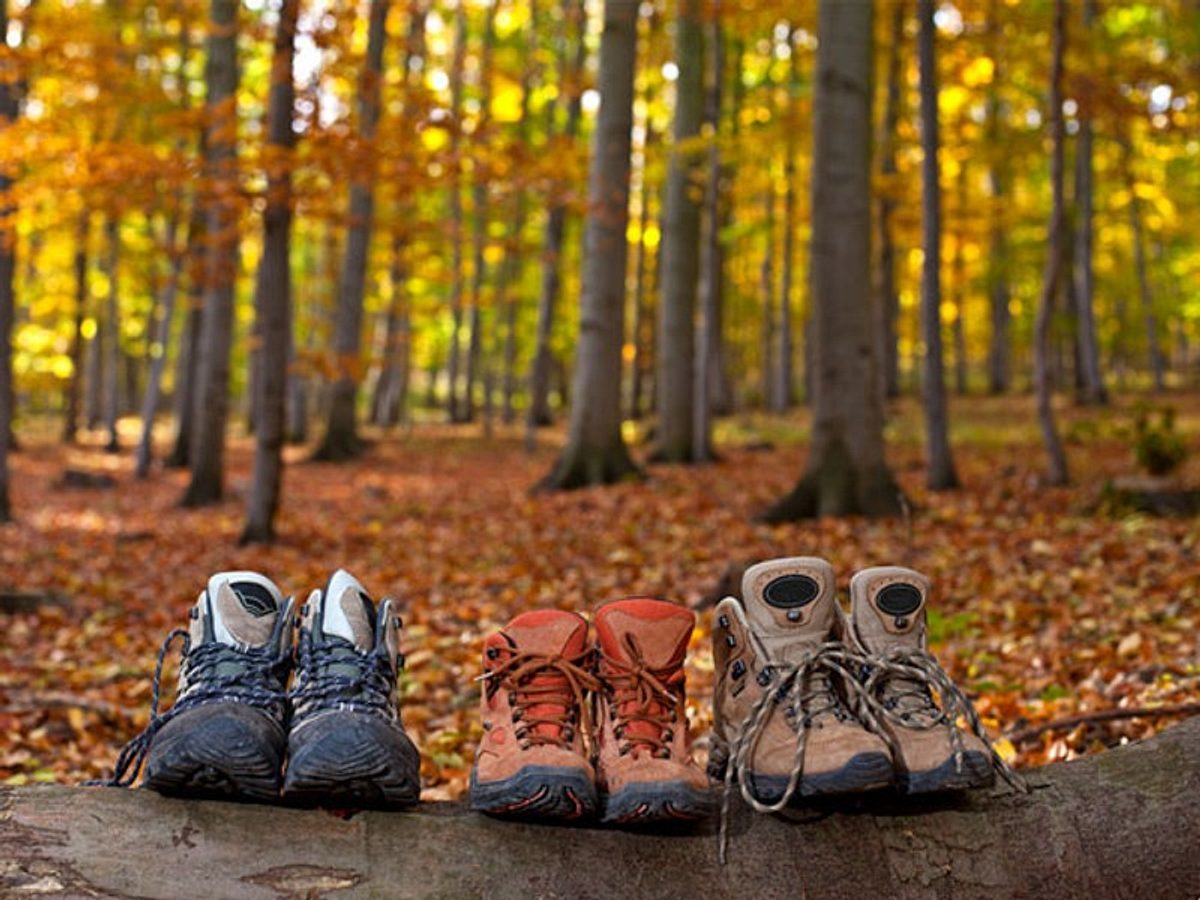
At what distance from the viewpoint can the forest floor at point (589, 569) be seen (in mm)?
5211

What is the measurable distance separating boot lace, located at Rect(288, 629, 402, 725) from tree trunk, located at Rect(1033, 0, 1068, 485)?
11.1 m

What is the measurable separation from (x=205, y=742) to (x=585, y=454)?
12699 mm

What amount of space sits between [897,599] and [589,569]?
704 cm

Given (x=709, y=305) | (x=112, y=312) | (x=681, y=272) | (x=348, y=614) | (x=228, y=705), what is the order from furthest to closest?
(x=112, y=312) → (x=681, y=272) → (x=709, y=305) → (x=348, y=614) → (x=228, y=705)

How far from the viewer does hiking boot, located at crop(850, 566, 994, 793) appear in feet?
7.40

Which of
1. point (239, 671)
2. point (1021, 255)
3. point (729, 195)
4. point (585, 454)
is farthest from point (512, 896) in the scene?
point (1021, 255)

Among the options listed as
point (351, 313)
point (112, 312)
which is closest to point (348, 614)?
point (351, 313)

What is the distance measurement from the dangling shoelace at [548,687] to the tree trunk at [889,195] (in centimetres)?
1823

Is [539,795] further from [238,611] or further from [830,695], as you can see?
[238,611]

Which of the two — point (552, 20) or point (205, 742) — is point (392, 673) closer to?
point (205, 742)

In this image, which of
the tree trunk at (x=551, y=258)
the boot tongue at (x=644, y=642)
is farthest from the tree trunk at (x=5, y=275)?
the boot tongue at (x=644, y=642)

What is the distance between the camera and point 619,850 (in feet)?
7.14

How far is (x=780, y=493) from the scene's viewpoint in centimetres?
1354

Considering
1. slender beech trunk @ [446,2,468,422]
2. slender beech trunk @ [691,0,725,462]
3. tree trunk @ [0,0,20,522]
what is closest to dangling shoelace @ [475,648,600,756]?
tree trunk @ [0,0,20,522]
